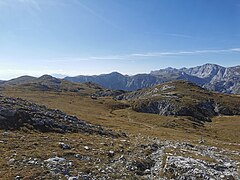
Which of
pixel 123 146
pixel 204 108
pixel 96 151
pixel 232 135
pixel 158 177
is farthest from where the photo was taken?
pixel 204 108

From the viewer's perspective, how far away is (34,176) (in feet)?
69.1

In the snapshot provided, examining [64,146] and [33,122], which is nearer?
[64,146]

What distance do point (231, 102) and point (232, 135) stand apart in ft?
308

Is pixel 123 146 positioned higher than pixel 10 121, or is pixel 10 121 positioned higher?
pixel 10 121

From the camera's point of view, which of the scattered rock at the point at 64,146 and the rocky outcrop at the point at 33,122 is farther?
the rocky outcrop at the point at 33,122

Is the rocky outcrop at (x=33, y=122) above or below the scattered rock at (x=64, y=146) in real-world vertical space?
above

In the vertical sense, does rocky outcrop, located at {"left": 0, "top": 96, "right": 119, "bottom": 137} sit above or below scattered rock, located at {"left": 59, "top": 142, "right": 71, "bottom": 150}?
above

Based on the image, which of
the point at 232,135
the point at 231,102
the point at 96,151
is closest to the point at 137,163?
the point at 96,151

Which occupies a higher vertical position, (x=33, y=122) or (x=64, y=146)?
(x=33, y=122)

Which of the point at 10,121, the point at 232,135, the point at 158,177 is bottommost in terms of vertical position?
the point at 232,135

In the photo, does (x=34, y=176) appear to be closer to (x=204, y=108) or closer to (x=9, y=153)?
(x=9, y=153)

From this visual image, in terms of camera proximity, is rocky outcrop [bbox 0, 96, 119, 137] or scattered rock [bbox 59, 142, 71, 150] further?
rocky outcrop [bbox 0, 96, 119, 137]

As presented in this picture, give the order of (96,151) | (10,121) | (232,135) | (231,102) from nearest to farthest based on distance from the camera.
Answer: (96,151), (10,121), (232,135), (231,102)

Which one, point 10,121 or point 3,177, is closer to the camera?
point 3,177
